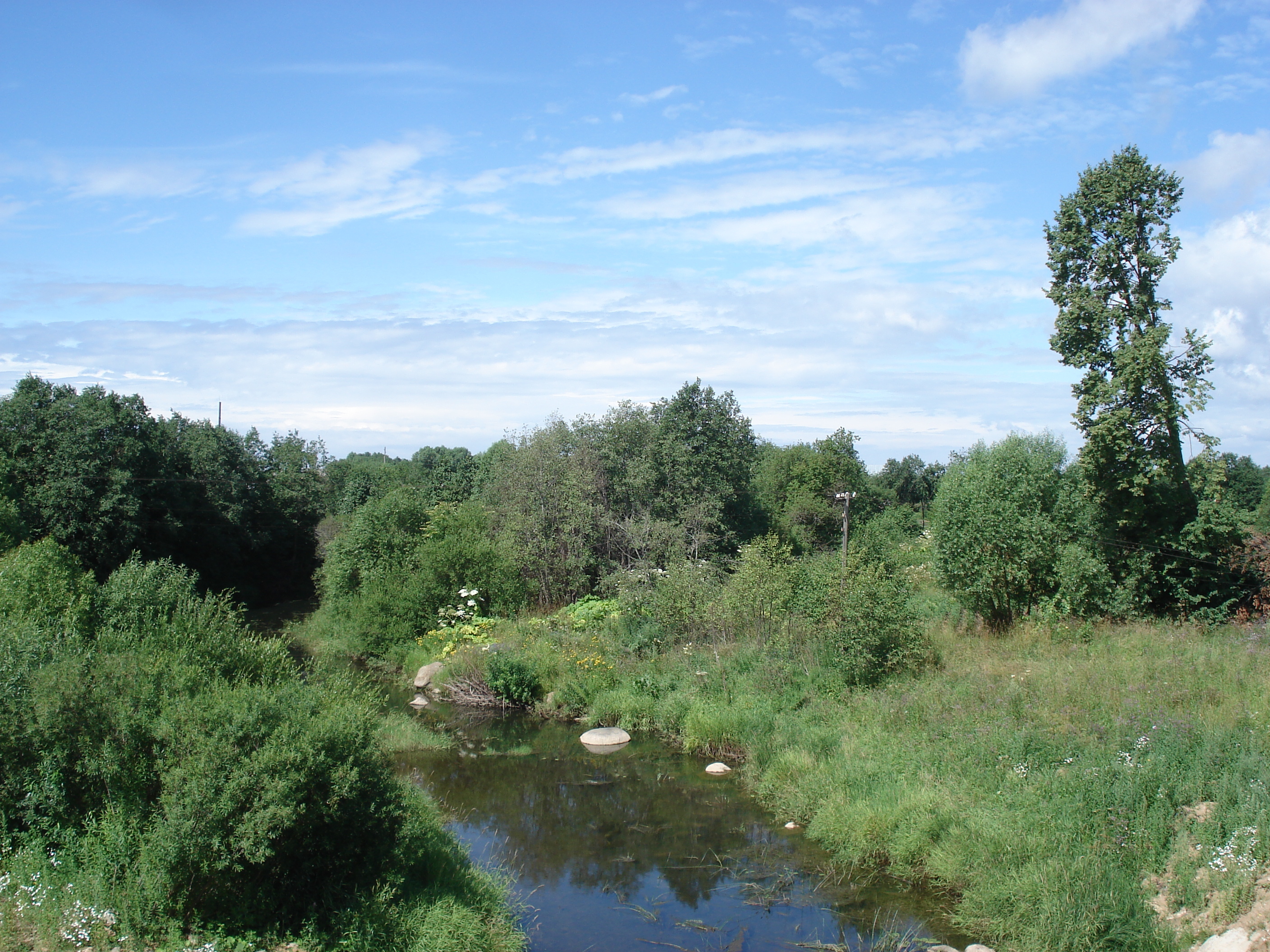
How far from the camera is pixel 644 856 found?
12.7 meters

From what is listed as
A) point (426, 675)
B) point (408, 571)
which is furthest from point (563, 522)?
point (426, 675)

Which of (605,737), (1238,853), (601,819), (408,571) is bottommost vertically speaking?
(601,819)

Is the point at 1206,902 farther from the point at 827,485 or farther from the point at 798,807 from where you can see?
the point at 827,485

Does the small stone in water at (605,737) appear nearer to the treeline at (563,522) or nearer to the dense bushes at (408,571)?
the treeline at (563,522)

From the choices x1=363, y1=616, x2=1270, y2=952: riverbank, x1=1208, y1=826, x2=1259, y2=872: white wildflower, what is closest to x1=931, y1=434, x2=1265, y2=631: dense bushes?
x1=363, y1=616, x2=1270, y2=952: riverbank

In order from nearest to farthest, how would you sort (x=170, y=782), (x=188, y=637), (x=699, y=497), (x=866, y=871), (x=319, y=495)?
(x=170, y=782) → (x=188, y=637) → (x=866, y=871) → (x=699, y=497) → (x=319, y=495)

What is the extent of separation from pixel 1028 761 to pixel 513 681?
13.5 meters

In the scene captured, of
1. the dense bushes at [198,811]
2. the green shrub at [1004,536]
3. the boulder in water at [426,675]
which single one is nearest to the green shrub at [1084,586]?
the green shrub at [1004,536]

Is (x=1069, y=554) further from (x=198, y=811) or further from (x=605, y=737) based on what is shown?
(x=198, y=811)

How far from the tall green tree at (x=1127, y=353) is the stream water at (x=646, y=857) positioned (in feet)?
43.5

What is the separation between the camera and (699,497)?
1369 inches

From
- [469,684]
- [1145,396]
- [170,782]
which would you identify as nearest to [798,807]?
[170,782]

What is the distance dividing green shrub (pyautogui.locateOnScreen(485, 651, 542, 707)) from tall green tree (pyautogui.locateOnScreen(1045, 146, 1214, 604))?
52.7 feet

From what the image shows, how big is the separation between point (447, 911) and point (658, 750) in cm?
972
